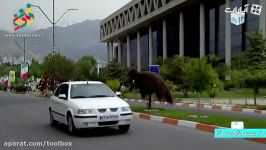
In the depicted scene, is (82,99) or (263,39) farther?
(263,39)

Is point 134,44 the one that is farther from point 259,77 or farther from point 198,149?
point 198,149

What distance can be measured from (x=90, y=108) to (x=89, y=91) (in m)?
1.49

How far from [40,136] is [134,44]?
83.7 metres

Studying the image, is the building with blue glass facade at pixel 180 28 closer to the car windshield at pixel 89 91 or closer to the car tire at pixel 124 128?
the car windshield at pixel 89 91

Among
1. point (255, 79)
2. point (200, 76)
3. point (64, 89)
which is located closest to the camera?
point (64, 89)

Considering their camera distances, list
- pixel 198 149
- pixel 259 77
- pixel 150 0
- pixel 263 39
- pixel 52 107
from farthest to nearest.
Answer: 1. pixel 150 0
2. pixel 263 39
3. pixel 259 77
4. pixel 52 107
5. pixel 198 149

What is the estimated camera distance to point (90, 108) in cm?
1259

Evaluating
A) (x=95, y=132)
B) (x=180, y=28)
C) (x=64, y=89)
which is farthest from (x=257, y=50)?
(x=95, y=132)

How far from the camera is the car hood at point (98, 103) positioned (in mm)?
12656

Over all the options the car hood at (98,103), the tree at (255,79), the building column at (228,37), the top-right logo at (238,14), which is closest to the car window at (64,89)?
the car hood at (98,103)

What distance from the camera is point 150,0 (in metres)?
75.5

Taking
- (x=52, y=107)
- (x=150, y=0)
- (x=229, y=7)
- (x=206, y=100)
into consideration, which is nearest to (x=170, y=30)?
(x=150, y=0)

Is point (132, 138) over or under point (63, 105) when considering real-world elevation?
under

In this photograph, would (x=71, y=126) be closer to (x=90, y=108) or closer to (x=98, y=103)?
(x=90, y=108)
